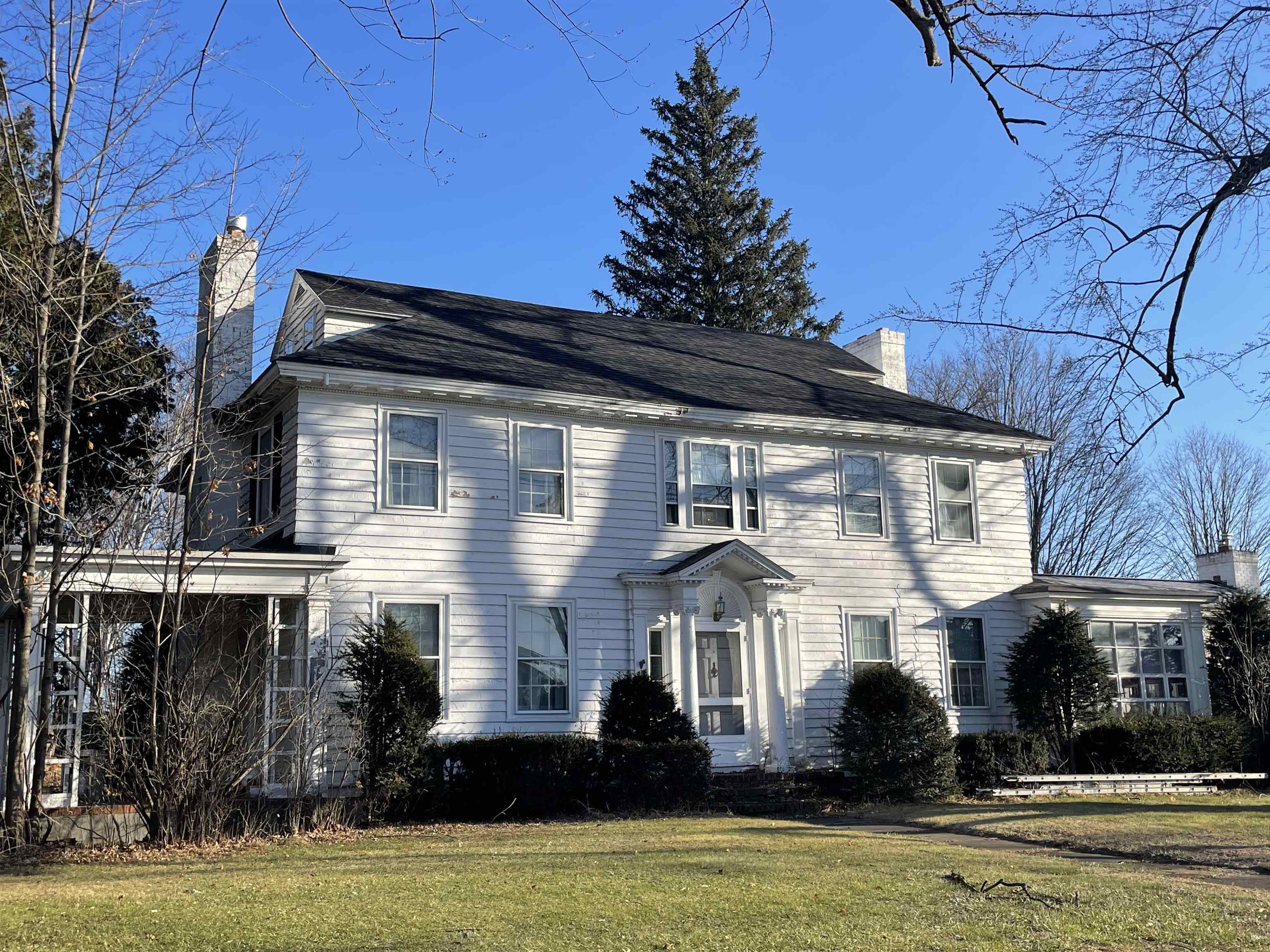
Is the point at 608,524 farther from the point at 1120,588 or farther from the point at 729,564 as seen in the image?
the point at 1120,588

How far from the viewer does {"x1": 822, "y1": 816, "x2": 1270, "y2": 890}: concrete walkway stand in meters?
10.6

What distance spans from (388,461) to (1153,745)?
1347cm

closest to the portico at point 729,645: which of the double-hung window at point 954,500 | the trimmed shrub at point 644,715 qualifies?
the trimmed shrub at point 644,715

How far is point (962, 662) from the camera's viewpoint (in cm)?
2095

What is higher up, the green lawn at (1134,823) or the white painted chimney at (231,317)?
the white painted chimney at (231,317)

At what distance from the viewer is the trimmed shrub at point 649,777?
15.4 meters

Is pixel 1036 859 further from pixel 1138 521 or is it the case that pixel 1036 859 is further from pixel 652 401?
pixel 1138 521

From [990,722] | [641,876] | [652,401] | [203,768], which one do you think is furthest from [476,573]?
[990,722]

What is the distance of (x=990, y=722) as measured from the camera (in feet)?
68.2

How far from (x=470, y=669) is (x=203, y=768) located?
525 centimetres

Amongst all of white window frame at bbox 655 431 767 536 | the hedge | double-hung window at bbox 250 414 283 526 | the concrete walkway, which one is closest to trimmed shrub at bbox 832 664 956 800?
the concrete walkway

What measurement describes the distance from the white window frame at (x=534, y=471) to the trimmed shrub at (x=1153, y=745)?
9.59m

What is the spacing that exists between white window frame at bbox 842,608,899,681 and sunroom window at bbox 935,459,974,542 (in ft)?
6.31

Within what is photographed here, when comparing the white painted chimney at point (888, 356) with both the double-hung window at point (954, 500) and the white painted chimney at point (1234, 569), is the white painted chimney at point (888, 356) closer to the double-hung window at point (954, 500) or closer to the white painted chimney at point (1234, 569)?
the double-hung window at point (954, 500)
